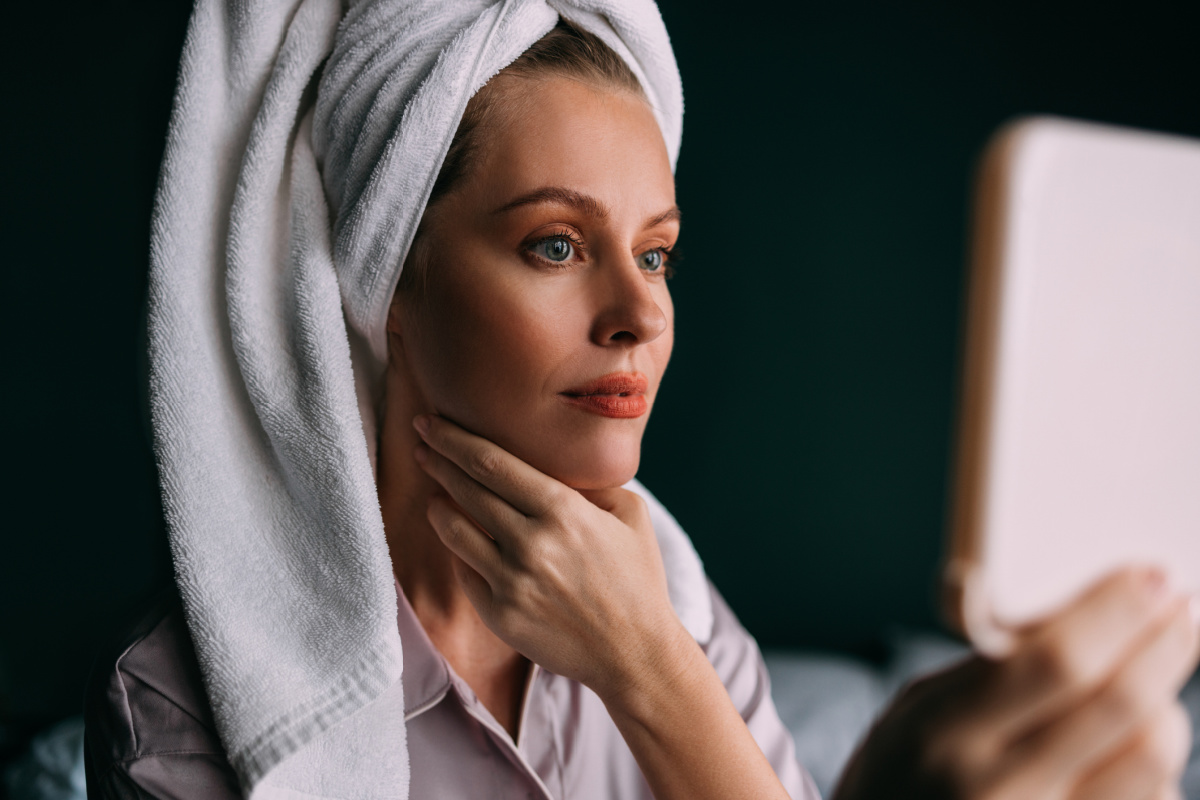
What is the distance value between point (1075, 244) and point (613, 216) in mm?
517

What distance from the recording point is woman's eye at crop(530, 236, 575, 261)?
852mm

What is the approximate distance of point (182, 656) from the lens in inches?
32.9

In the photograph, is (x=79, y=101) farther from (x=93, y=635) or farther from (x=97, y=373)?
(x=93, y=635)

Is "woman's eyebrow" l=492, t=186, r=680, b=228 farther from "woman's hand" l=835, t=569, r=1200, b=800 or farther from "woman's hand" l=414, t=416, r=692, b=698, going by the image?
"woman's hand" l=835, t=569, r=1200, b=800

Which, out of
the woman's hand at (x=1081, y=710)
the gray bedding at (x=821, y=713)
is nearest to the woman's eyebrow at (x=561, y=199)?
the woman's hand at (x=1081, y=710)

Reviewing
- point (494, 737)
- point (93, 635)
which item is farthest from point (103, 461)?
point (494, 737)

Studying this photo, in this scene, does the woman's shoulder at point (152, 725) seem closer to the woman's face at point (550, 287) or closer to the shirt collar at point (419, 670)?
the shirt collar at point (419, 670)

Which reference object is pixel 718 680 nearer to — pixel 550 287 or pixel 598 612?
pixel 598 612

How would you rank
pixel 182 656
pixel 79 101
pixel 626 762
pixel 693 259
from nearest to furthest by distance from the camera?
pixel 182 656
pixel 626 762
pixel 79 101
pixel 693 259

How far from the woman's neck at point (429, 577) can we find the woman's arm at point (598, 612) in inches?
4.6

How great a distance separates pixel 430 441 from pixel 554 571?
0.74ft

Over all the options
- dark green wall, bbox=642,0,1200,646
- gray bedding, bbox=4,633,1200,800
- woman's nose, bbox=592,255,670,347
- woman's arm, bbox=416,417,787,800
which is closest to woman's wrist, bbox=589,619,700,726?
woman's arm, bbox=416,417,787,800

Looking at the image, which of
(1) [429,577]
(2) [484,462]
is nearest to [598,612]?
(2) [484,462]

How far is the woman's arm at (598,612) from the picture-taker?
0.75 metres
